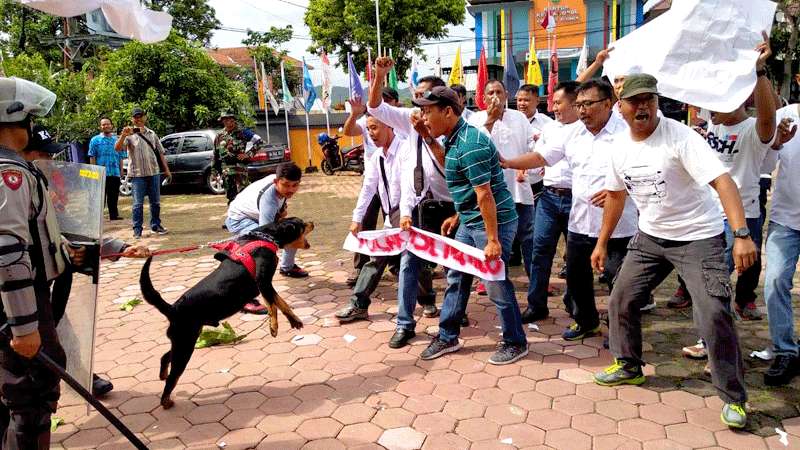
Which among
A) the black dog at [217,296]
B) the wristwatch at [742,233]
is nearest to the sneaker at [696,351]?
the wristwatch at [742,233]

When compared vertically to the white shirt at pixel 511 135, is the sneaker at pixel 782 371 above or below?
below

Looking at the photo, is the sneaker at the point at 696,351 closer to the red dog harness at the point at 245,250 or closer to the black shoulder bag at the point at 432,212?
the black shoulder bag at the point at 432,212

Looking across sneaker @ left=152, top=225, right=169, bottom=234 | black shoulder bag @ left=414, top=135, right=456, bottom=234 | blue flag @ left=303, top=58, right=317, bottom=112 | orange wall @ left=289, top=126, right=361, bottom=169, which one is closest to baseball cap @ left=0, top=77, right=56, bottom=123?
black shoulder bag @ left=414, top=135, right=456, bottom=234

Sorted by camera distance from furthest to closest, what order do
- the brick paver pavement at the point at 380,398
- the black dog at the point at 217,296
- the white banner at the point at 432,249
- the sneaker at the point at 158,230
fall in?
1. the sneaker at the point at 158,230
2. the white banner at the point at 432,249
3. the black dog at the point at 217,296
4. the brick paver pavement at the point at 380,398

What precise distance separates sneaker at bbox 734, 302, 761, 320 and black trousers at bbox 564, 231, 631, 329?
1219 millimetres

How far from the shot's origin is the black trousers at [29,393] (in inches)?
101

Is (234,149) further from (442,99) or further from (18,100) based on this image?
(18,100)

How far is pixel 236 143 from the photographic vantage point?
9.16m

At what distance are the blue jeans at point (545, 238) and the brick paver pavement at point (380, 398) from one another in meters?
0.28

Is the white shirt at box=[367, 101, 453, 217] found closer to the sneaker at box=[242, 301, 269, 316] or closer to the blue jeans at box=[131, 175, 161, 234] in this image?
the sneaker at box=[242, 301, 269, 316]

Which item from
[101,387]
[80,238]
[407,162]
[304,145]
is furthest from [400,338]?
[304,145]

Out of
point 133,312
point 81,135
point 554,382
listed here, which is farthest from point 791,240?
point 81,135

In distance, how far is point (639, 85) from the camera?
3051mm

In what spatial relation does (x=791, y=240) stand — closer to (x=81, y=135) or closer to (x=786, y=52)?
(x=81, y=135)
